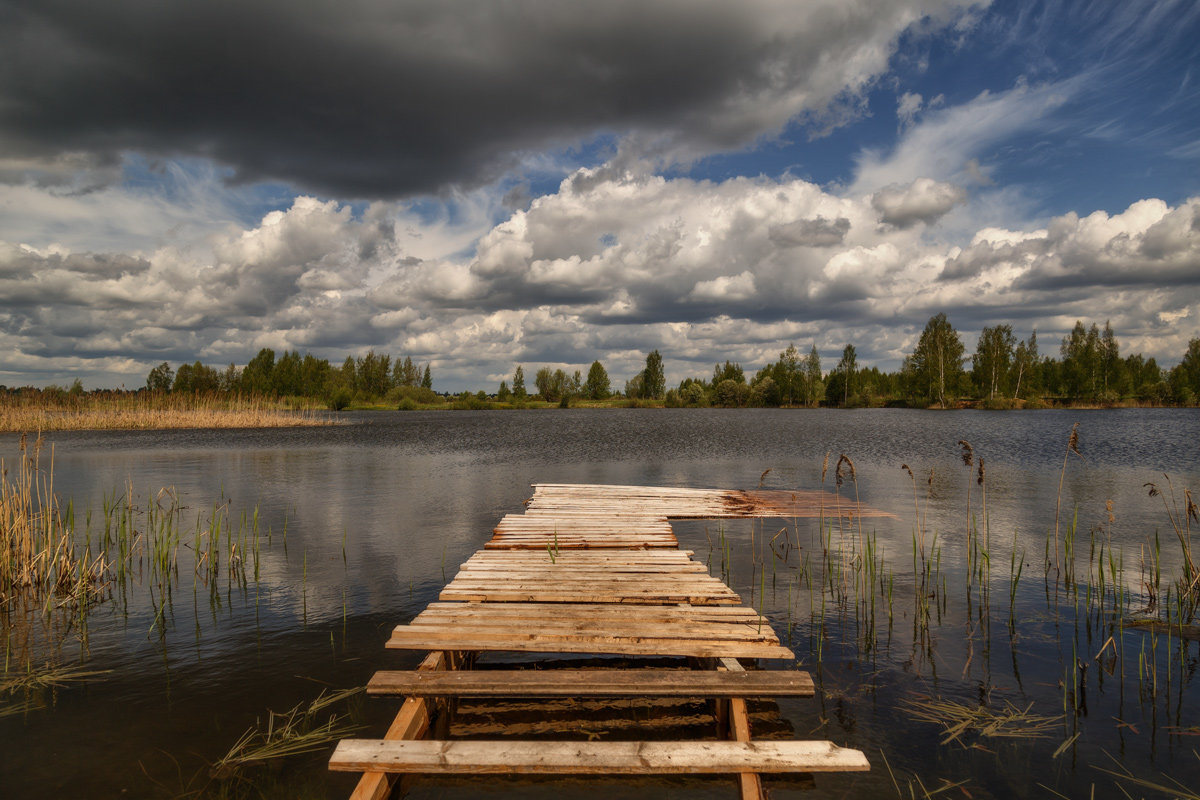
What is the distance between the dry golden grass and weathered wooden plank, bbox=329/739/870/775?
44029mm

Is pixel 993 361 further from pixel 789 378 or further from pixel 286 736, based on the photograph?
pixel 286 736

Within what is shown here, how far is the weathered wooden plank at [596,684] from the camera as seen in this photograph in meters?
4.54

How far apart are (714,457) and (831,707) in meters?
22.7

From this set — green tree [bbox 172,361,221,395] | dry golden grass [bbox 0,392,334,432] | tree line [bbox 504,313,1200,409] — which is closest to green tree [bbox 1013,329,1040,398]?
tree line [bbox 504,313,1200,409]

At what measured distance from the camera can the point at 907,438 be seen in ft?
122

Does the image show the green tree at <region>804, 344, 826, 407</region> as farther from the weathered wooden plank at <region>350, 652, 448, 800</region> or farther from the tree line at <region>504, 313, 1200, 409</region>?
the weathered wooden plank at <region>350, 652, 448, 800</region>

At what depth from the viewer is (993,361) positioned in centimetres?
8594

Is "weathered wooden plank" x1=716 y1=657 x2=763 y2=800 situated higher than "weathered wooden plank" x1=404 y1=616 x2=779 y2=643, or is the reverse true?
"weathered wooden plank" x1=404 y1=616 x2=779 y2=643

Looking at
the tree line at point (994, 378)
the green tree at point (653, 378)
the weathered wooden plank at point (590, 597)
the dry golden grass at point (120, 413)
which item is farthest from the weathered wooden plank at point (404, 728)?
the green tree at point (653, 378)

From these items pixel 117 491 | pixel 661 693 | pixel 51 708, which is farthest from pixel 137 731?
pixel 117 491

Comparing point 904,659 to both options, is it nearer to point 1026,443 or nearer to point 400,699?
point 400,699

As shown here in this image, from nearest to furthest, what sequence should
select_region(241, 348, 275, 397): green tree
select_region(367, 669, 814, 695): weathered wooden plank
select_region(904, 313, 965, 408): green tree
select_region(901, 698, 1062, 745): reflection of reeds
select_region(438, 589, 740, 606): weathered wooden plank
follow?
select_region(367, 669, 814, 695): weathered wooden plank, select_region(901, 698, 1062, 745): reflection of reeds, select_region(438, 589, 740, 606): weathered wooden plank, select_region(904, 313, 965, 408): green tree, select_region(241, 348, 275, 397): green tree

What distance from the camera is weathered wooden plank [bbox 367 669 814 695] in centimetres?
454

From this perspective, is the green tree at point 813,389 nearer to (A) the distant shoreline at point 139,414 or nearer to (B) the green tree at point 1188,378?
(B) the green tree at point 1188,378
